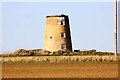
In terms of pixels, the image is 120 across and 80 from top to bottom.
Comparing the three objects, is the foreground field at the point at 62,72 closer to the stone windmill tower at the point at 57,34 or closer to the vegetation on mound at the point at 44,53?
the vegetation on mound at the point at 44,53

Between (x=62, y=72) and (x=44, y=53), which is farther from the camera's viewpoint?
(x=44, y=53)

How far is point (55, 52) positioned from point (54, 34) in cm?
277

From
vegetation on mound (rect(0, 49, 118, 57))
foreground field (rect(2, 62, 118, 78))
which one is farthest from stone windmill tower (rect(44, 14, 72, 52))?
foreground field (rect(2, 62, 118, 78))

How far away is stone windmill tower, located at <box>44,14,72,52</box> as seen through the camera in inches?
1681

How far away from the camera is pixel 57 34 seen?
43.1m

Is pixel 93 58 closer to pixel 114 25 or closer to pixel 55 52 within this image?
pixel 114 25

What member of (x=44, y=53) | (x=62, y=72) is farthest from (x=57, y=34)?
(x=62, y=72)

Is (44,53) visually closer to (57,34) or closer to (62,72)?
(57,34)

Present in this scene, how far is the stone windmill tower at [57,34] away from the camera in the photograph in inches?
1681

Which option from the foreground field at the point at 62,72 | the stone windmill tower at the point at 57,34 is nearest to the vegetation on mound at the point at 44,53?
the stone windmill tower at the point at 57,34

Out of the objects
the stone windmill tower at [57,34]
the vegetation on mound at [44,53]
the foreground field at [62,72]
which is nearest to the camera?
the foreground field at [62,72]

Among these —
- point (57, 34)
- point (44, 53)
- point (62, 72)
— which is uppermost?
point (57, 34)

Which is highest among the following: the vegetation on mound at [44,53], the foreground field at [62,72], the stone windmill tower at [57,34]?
the stone windmill tower at [57,34]

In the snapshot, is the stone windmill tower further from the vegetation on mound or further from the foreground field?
the foreground field
